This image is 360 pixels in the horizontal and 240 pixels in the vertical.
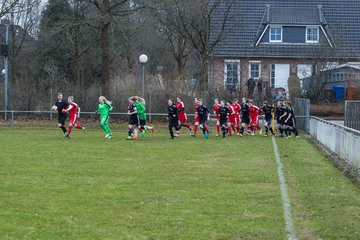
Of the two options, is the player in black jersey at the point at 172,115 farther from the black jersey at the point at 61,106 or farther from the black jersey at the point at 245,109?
the black jersey at the point at 61,106

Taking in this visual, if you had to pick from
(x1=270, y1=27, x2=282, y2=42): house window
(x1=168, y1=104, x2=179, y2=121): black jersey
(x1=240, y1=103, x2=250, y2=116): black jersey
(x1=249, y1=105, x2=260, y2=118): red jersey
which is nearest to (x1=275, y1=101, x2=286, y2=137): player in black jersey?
(x1=249, y1=105, x2=260, y2=118): red jersey

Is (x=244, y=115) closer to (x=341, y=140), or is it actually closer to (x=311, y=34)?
(x=341, y=140)

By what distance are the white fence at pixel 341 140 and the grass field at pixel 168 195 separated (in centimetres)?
59

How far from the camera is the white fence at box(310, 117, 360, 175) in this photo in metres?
18.9

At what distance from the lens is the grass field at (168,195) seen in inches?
433

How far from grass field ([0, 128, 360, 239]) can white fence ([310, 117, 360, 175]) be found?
59 centimetres

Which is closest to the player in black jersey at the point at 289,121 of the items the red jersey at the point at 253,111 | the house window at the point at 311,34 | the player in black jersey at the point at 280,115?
the player in black jersey at the point at 280,115

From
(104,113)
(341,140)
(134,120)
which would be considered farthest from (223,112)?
(341,140)

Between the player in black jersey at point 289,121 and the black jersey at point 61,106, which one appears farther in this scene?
the player in black jersey at point 289,121

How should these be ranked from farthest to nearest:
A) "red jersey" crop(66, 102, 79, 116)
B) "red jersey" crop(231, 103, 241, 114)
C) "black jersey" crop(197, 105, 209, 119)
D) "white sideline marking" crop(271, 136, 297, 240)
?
1. "red jersey" crop(231, 103, 241, 114)
2. "black jersey" crop(197, 105, 209, 119)
3. "red jersey" crop(66, 102, 79, 116)
4. "white sideline marking" crop(271, 136, 297, 240)

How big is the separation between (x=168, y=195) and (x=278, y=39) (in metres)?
47.6

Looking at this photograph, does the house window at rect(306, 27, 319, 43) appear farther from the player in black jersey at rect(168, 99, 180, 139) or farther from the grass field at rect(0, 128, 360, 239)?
the grass field at rect(0, 128, 360, 239)

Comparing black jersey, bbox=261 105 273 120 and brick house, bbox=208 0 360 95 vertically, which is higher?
brick house, bbox=208 0 360 95

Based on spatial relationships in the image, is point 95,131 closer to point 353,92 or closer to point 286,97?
point 286,97
